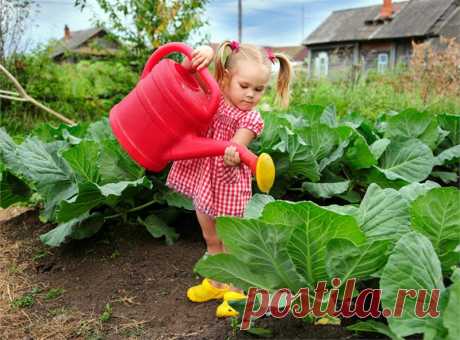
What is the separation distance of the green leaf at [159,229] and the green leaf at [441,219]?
1424 mm

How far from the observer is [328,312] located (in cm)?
155

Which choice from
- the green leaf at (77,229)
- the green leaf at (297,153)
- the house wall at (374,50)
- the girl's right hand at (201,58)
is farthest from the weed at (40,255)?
the house wall at (374,50)

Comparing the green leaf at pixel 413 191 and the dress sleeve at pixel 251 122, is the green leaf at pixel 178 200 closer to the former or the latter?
the dress sleeve at pixel 251 122

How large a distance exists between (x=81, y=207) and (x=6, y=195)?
0.93 metres

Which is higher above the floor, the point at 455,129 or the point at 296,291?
the point at 455,129

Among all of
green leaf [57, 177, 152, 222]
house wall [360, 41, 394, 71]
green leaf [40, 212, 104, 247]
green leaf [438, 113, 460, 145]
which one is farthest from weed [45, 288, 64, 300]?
house wall [360, 41, 394, 71]

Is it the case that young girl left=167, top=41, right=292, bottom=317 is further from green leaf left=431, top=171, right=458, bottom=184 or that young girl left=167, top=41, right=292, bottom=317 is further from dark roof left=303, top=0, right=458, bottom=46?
dark roof left=303, top=0, right=458, bottom=46

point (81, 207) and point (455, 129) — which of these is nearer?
point (81, 207)

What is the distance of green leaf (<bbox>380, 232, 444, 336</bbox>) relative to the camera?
4.11 feet

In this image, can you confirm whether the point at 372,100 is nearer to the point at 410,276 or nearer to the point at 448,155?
the point at 448,155

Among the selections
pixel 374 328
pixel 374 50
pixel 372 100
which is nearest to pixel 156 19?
pixel 372 100

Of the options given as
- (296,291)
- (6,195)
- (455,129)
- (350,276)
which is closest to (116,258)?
(6,195)

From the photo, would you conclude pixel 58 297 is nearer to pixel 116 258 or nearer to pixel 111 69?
pixel 116 258

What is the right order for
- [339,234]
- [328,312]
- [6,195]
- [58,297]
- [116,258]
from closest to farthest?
[339,234] < [328,312] < [58,297] < [116,258] < [6,195]
